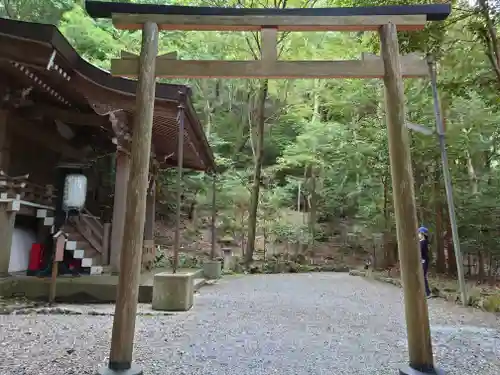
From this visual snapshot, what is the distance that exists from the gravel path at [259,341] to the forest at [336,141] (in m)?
4.71

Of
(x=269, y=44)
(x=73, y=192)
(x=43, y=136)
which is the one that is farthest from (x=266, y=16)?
(x=43, y=136)

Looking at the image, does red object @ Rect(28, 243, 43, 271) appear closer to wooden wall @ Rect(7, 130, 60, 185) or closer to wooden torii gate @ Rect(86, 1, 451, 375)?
wooden wall @ Rect(7, 130, 60, 185)

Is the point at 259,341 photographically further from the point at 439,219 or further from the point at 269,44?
the point at 439,219

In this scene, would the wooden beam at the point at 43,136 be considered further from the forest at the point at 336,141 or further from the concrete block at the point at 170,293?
the forest at the point at 336,141

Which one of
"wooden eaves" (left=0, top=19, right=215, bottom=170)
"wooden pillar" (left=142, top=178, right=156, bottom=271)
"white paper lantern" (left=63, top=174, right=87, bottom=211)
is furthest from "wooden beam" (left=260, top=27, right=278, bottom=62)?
"wooden pillar" (left=142, top=178, right=156, bottom=271)

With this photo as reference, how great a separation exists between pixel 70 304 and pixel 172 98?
4093mm

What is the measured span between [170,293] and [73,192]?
301 cm

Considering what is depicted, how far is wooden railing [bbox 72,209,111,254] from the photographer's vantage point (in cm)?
803

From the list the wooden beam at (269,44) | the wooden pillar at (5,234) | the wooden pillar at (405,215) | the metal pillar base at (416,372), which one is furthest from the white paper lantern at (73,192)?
the metal pillar base at (416,372)

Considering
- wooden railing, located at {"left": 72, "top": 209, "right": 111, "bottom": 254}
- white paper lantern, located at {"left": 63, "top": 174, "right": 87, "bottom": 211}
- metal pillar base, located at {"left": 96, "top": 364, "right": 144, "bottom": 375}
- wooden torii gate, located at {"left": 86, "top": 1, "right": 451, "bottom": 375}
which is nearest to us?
metal pillar base, located at {"left": 96, "top": 364, "right": 144, "bottom": 375}

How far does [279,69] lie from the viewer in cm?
348

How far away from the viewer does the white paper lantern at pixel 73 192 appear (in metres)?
7.29

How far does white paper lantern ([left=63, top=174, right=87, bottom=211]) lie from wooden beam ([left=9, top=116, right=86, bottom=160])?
4.57ft

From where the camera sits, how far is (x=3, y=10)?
47.1 feet
